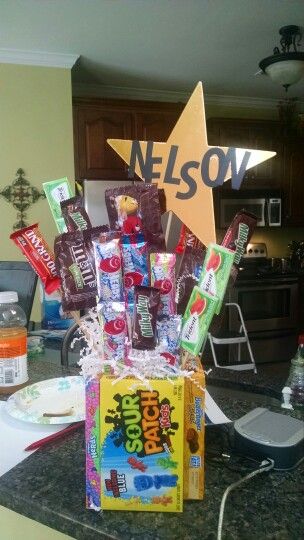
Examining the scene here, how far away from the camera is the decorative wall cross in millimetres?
3037

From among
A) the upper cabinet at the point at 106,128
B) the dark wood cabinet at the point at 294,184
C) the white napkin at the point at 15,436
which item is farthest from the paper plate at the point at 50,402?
the dark wood cabinet at the point at 294,184

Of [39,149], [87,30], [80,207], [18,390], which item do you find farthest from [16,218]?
[80,207]

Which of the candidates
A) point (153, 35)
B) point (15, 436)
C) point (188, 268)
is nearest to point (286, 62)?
point (153, 35)

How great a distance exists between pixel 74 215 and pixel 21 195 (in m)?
2.60

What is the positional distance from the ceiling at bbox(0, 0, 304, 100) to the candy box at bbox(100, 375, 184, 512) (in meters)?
2.25

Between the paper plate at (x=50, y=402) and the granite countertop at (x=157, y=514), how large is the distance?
0.12m

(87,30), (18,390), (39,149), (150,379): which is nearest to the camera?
(150,379)

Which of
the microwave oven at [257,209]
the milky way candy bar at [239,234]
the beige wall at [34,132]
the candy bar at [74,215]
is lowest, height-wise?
the milky way candy bar at [239,234]

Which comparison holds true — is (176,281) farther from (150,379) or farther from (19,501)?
(19,501)

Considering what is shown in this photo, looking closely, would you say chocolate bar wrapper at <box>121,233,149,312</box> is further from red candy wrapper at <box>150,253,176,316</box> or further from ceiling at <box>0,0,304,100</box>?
ceiling at <box>0,0,304,100</box>

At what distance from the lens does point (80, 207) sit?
25.1 inches

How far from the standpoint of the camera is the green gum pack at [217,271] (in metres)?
0.54

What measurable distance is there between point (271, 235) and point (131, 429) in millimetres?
4031

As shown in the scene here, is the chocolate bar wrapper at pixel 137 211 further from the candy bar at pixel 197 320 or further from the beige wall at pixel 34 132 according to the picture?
the beige wall at pixel 34 132
